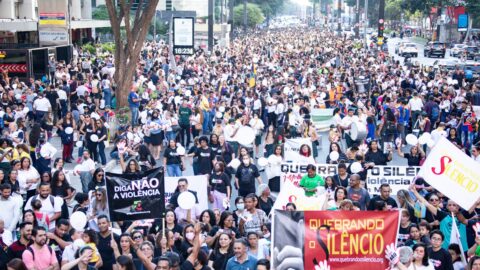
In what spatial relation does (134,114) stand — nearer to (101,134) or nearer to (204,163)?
(101,134)

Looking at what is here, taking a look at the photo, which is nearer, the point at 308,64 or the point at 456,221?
the point at 456,221

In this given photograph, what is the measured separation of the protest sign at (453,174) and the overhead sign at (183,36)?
24.8 metres

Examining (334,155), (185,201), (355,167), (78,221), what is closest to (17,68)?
(334,155)

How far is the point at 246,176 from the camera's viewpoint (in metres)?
13.3

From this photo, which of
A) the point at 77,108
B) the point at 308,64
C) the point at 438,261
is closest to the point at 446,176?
the point at 438,261

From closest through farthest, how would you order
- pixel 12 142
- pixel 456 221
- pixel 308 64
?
1. pixel 456 221
2. pixel 12 142
3. pixel 308 64

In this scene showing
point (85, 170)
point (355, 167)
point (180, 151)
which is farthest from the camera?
point (180, 151)

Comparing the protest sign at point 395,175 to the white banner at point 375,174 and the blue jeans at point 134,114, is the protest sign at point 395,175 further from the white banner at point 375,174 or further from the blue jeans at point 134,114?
the blue jeans at point 134,114

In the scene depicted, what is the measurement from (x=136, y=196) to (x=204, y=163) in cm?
498

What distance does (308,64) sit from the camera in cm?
4028

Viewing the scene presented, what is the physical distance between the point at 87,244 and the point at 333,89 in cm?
1850

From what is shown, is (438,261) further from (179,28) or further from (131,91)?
(179,28)

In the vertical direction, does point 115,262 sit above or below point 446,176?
below

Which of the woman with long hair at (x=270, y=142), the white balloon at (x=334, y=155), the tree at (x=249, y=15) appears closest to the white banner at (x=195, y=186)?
the white balloon at (x=334, y=155)
